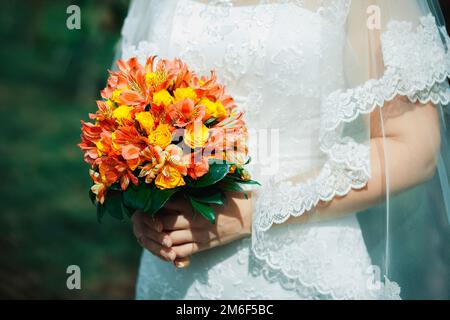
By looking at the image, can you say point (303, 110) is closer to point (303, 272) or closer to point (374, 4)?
point (374, 4)

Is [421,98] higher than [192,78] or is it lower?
lower

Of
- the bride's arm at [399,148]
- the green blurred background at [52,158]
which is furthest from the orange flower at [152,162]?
the green blurred background at [52,158]

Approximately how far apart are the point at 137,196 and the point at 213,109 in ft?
1.10

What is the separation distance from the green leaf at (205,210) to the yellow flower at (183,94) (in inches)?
11.9

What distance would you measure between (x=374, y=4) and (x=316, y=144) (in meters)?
0.45

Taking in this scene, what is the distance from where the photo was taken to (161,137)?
1438mm

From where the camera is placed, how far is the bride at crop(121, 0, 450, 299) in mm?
1523

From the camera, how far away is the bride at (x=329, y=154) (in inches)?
60.0

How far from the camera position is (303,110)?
1.60 metres

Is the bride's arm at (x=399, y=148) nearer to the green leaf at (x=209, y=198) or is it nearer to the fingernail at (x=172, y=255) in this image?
the green leaf at (x=209, y=198)

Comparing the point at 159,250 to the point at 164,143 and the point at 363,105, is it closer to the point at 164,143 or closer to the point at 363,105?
the point at 164,143

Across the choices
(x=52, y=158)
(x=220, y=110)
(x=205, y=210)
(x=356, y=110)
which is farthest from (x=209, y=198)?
(x=52, y=158)

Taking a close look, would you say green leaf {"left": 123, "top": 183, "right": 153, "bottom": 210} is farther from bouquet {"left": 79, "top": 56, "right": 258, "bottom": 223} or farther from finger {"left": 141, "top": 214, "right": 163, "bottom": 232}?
finger {"left": 141, "top": 214, "right": 163, "bottom": 232}
